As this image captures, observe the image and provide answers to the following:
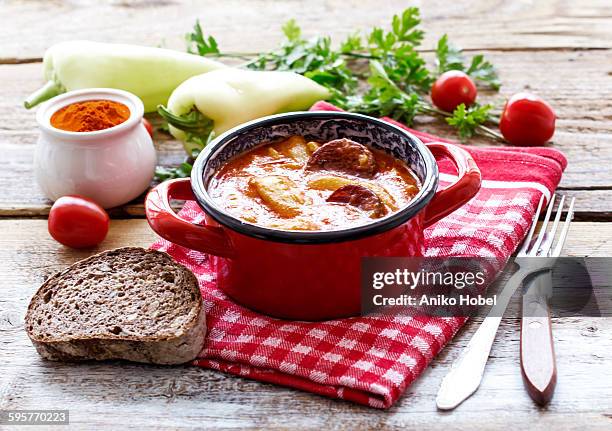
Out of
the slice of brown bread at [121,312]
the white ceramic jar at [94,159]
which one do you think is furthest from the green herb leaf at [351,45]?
the slice of brown bread at [121,312]

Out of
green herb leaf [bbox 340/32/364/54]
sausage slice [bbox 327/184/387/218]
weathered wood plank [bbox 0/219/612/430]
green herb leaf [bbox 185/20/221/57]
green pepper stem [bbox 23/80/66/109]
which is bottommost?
weathered wood plank [bbox 0/219/612/430]

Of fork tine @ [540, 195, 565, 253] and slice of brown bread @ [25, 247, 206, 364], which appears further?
fork tine @ [540, 195, 565, 253]

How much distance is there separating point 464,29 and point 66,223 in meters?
2.51

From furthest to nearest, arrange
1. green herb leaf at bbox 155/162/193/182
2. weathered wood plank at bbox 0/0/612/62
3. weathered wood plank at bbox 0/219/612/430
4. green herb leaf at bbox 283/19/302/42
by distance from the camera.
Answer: weathered wood plank at bbox 0/0/612/62 → green herb leaf at bbox 283/19/302/42 → green herb leaf at bbox 155/162/193/182 → weathered wood plank at bbox 0/219/612/430

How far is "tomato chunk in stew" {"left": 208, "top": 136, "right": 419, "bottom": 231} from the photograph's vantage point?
251 centimetres

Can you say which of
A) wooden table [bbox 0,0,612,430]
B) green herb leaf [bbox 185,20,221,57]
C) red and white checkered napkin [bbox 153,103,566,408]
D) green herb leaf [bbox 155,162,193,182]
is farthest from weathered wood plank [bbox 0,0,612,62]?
red and white checkered napkin [bbox 153,103,566,408]

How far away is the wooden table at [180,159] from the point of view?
223 cm

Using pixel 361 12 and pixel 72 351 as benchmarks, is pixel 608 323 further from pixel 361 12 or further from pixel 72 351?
pixel 361 12

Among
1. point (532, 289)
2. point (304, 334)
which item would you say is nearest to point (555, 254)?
point (532, 289)

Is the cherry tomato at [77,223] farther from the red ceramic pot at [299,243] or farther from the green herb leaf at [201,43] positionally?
the green herb leaf at [201,43]

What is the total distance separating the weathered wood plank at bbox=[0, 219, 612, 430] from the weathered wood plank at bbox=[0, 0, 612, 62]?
234cm

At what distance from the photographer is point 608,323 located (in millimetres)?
2492

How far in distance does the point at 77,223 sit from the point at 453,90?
1693 millimetres

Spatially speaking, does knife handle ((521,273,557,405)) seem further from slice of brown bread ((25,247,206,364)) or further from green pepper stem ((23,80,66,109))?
green pepper stem ((23,80,66,109))
